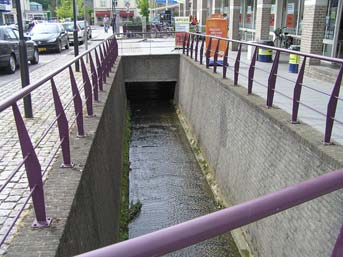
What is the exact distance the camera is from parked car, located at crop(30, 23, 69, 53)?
2398 cm

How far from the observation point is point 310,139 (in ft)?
16.0

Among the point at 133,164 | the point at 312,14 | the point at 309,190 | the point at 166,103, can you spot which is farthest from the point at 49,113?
the point at 166,103

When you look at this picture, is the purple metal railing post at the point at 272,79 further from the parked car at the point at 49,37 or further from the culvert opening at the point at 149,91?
the parked car at the point at 49,37

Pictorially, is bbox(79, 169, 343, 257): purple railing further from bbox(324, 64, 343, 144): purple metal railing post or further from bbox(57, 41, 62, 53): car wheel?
bbox(57, 41, 62, 53): car wheel

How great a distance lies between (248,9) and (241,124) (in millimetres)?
14904

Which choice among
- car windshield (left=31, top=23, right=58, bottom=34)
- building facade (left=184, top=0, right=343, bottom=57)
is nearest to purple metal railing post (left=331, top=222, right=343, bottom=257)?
building facade (left=184, top=0, right=343, bottom=57)

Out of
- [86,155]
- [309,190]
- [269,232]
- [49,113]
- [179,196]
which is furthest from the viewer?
[179,196]

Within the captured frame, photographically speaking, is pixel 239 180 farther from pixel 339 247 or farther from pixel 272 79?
pixel 339 247

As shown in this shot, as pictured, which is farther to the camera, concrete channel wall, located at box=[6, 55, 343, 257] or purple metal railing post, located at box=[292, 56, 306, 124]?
purple metal railing post, located at box=[292, 56, 306, 124]

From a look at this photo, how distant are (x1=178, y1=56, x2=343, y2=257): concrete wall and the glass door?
3639 mm

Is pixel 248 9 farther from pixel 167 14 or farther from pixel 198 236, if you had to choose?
pixel 167 14

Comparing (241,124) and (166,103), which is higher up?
(241,124)

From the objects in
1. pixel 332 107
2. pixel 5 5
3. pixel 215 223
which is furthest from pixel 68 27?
pixel 215 223

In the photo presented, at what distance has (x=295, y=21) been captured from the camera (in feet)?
51.8
